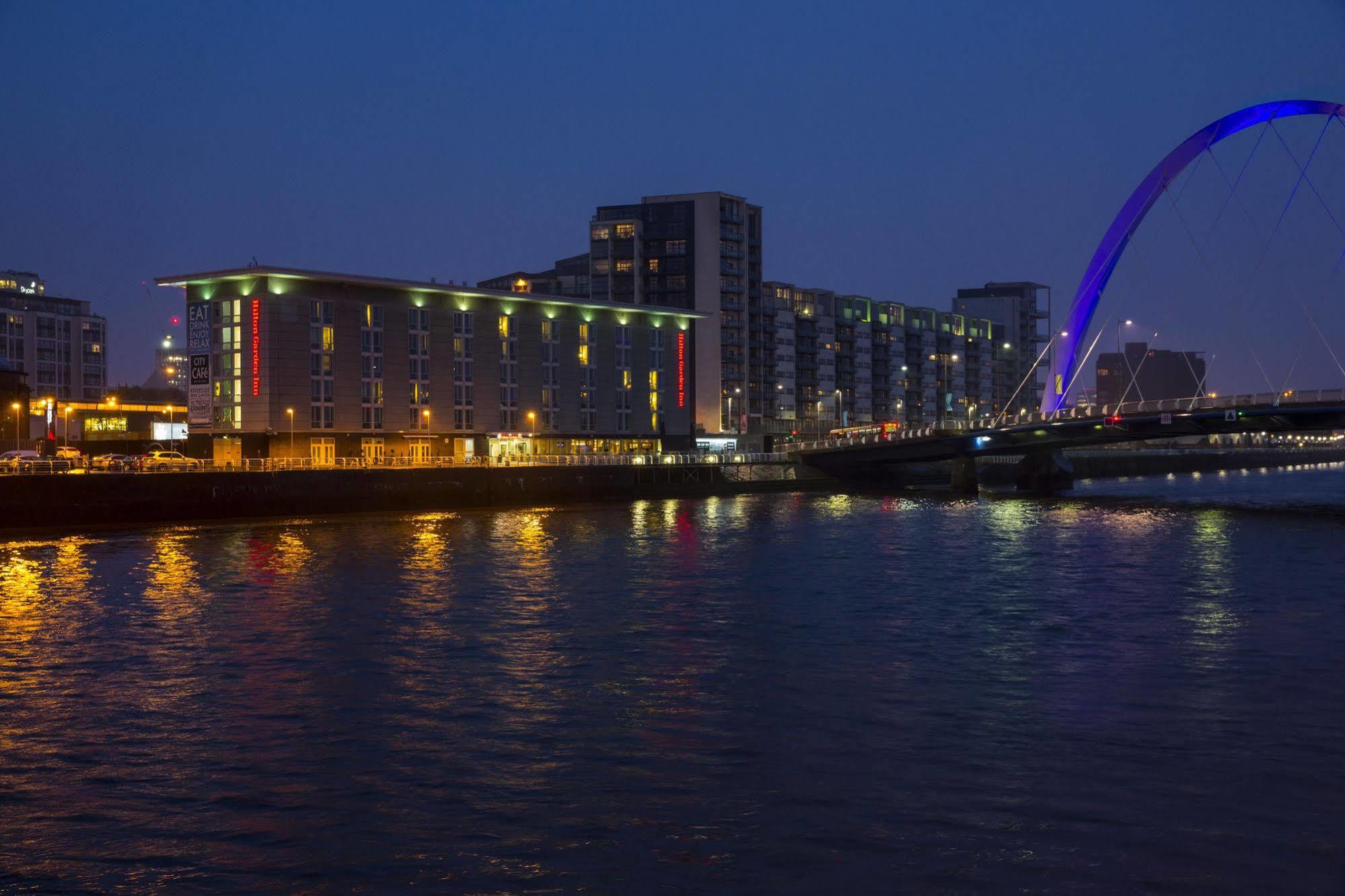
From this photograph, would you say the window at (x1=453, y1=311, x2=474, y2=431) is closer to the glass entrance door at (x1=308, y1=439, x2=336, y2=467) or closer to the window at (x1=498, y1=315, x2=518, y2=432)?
the window at (x1=498, y1=315, x2=518, y2=432)

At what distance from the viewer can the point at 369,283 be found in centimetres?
11456

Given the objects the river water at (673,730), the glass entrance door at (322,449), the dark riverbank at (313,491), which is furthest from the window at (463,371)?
the river water at (673,730)

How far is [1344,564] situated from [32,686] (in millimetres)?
48050

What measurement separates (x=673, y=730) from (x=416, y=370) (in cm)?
9865

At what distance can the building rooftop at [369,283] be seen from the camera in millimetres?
108188

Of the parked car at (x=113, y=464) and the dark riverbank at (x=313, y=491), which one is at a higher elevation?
the parked car at (x=113, y=464)

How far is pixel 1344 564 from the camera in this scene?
174ft

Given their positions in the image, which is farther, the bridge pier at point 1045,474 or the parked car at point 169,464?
the bridge pier at point 1045,474

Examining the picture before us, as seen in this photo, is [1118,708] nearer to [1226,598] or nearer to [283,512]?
[1226,598]

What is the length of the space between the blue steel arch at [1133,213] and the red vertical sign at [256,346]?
65.2m

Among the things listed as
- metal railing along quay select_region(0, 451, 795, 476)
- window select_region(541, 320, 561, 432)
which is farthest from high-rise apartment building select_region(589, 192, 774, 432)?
metal railing along quay select_region(0, 451, 795, 476)

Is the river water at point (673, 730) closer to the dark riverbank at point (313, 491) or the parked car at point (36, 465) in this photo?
the dark riverbank at point (313, 491)

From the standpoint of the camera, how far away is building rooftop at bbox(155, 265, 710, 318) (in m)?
108

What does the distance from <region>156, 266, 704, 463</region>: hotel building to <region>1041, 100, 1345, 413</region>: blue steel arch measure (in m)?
44.1
